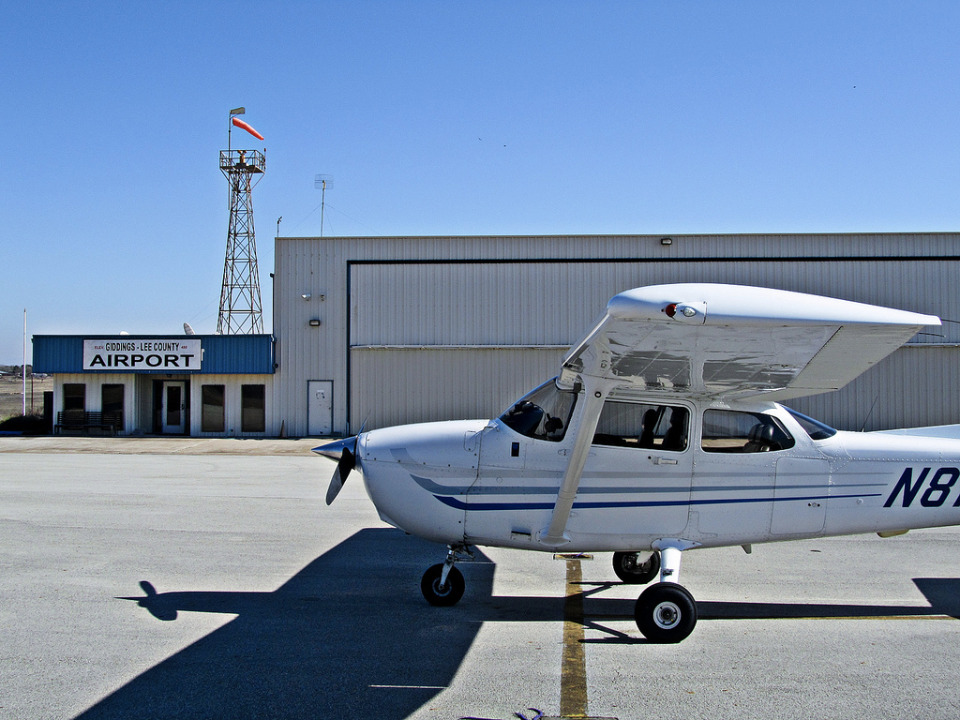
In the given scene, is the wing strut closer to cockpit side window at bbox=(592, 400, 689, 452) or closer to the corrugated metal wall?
cockpit side window at bbox=(592, 400, 689, 452)

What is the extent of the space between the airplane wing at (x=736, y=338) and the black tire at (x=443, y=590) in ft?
6.57

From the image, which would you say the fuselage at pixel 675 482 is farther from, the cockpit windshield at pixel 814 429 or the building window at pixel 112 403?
the building window at pixel 112 403

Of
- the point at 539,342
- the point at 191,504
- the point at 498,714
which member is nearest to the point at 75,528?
the point at 191,504

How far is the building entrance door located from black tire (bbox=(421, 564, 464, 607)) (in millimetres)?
19603

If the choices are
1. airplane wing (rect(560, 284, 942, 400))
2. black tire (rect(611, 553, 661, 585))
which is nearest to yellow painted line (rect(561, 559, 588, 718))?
black tire (rect(611, 553, 661, 585))

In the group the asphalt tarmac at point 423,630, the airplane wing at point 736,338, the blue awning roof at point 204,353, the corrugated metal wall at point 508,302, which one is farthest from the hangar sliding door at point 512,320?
the airplane wing at point 736,338

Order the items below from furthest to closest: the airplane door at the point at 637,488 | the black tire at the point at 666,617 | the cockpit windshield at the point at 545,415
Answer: the cockpit windshield at the point at 545,415 → the airplane door at the point at 637,488 → the black tire at the point at 666,617

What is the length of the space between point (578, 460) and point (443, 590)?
155 cm

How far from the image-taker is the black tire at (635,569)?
6461mm

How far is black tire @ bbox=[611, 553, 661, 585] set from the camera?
6461mm

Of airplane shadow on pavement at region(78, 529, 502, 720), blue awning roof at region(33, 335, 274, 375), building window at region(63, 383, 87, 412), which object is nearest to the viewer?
airplane shadow on pavement at region(78, 529, 502, 720)

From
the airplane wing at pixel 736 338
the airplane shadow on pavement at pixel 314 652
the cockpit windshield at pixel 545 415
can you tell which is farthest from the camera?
→ the cockpit windshield at pixel 545 415

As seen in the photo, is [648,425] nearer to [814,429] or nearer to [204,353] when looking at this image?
[814,429]

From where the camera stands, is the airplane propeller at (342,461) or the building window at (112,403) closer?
the airplane propeller at (342,461)
